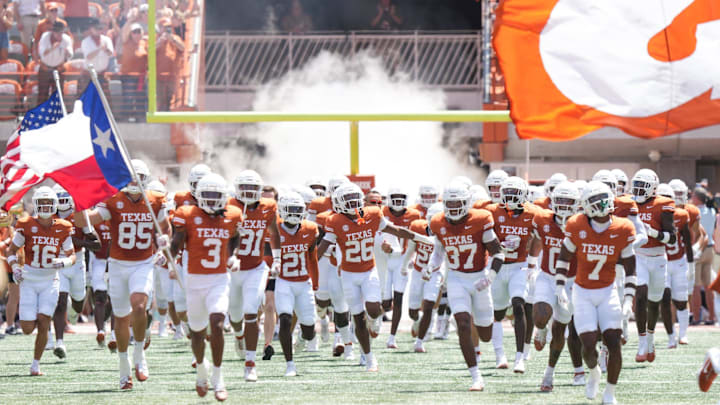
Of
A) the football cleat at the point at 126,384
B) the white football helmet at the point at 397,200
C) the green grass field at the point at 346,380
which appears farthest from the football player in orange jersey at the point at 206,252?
the white football helmet at the point at 397,200

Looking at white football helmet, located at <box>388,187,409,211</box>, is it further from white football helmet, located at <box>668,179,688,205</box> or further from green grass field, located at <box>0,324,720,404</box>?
white football helmet, located at <box>668,179,688,205</box>

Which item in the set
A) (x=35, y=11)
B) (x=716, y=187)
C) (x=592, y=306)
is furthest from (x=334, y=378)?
(x=716, y=187)

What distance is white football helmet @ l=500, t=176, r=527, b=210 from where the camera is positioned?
1116cm

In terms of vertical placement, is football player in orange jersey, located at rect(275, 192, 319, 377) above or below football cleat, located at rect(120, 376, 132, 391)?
above

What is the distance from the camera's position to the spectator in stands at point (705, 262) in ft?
52.9

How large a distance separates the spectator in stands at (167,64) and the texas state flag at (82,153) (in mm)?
5632

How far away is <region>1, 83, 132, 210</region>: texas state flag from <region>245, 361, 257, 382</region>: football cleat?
5.90 ft

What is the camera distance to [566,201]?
1038cm

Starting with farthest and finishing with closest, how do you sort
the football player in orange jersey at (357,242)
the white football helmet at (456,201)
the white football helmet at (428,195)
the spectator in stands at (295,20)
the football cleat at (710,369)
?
1. the spectator in stands at (295,20)
2. the white football helmet at (428,195)
3. the football player in orange jersey at (357,242)
4. the white football helmet at (456,201)
5. the football cleat at (710,369)

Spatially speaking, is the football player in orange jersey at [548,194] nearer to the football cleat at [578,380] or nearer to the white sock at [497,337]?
the white sock at [497,337]

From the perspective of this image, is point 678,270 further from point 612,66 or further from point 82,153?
point 82,153

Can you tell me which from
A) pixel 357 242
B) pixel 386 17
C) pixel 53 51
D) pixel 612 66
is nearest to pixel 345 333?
pixel 357 242

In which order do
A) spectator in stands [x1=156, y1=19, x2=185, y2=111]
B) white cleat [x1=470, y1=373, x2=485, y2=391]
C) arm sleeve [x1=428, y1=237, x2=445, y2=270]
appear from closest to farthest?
white cleat [x1=470, y1=373, x2=485, y2=391]
arm sleeve [x1=428, y1=237, x2=445, y2=270]
spectator in stands [x1=156, y1=19, x2=185, y2=111]

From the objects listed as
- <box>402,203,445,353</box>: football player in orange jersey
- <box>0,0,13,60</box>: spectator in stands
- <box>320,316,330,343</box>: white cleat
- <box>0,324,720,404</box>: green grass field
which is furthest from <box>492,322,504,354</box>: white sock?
<box>0,0,13,60</box>: spectator in stands
